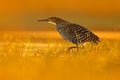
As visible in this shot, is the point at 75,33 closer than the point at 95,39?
No

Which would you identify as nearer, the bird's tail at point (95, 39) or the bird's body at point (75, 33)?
the bird's tail at point (95, 39)

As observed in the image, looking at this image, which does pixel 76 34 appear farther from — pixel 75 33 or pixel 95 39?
pixel 95 39

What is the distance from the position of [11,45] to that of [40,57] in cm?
85

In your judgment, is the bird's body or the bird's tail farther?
the bird's body

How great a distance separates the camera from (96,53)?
7914 mm

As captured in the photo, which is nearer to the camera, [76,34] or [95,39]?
[95,39]

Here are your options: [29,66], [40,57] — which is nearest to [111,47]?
[40,57]

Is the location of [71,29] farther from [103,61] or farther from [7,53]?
[103,61]

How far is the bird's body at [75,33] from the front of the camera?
32.2 feet

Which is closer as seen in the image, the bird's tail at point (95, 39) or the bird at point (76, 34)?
the bird's tail at point (95, 39)

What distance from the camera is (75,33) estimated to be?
10.2 meters

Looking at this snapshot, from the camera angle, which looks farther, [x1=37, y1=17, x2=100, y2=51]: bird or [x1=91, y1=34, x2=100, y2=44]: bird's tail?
[x1=37, y1=17, x2=100, y2=51]: bird

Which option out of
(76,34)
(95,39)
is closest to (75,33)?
(76,34)

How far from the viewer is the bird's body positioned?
9.80m
